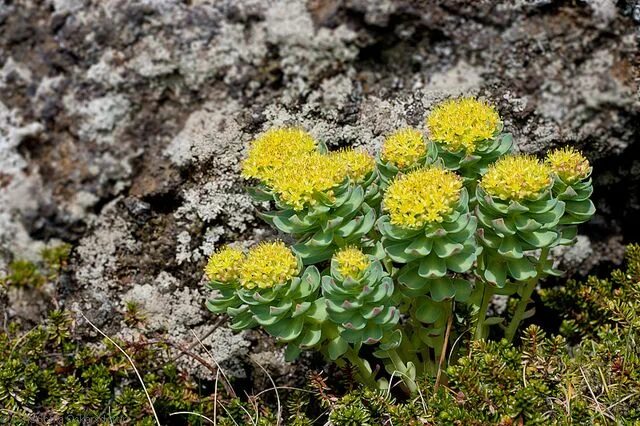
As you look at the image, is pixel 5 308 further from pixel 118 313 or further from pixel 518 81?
pixel 518 81

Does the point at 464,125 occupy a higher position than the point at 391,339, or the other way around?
the point at 464,125

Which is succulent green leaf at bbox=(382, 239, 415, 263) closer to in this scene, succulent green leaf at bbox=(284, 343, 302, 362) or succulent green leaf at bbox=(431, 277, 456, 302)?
succulent green leaf at bbox=(431, 277, 456, 302)

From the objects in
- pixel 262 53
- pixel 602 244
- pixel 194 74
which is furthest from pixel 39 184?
pixel 602 244

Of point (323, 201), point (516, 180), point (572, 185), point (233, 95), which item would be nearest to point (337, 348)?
point (323, 201)

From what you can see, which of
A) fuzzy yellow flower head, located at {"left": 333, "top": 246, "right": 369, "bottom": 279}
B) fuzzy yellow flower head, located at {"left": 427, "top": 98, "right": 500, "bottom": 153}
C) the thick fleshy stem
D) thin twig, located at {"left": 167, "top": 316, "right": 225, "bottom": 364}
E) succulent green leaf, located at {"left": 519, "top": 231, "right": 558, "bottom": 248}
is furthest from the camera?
thin twig, located at {"left": 167, "top": 316, "right": 225, "bottom": 364}

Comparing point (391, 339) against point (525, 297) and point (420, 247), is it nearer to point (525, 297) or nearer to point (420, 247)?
point (420, 247)

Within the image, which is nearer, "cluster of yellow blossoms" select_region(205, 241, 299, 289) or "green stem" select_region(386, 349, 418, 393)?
"cluster of yellow blossoms" select_region(205, 241, 299, 289)

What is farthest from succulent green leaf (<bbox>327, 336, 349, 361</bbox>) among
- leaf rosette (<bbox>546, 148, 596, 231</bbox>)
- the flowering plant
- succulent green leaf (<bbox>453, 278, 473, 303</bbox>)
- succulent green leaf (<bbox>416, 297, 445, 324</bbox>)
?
leaf rosette (<bbox>546, 148, 596, 231</bbox>)
